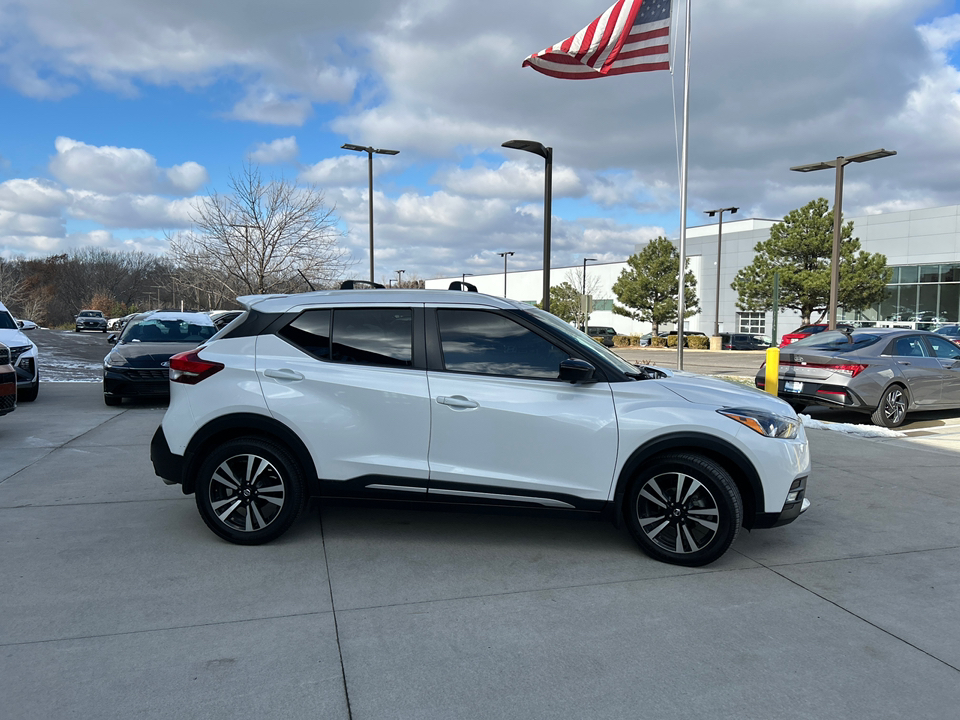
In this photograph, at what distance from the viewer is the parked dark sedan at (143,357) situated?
11219 millimetres

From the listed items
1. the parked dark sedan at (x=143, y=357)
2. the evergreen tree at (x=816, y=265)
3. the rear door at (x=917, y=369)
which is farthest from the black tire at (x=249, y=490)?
the evergreen tree at (x=816, y=265)

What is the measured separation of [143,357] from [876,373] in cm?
1133

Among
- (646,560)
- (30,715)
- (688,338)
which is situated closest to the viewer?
(30,715)

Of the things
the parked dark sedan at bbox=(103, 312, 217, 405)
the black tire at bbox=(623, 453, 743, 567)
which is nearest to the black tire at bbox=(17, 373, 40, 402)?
the parked dark sedan at bbox=(103, 312, 217, 405)

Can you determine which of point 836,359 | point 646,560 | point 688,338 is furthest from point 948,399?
point 688,338

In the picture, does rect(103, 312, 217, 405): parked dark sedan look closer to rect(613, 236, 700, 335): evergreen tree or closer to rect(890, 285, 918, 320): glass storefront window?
rect(613, 236, 700, 335): evergreen tree

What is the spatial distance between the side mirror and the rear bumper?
104 inches

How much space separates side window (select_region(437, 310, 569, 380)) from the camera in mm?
4582

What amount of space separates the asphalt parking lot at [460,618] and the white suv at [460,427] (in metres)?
0.39

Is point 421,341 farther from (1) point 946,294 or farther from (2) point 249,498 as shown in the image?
(1) point 946,294

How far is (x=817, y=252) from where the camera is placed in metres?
43.0

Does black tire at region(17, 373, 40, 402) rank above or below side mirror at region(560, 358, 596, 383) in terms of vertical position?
below

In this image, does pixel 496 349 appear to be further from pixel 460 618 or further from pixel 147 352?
pixel 147 352

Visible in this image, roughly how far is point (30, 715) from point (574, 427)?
3.03m
